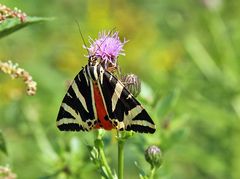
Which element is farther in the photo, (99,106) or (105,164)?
(99,106)

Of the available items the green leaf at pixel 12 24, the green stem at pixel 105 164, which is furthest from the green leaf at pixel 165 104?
the green leaf at pixel 12 24

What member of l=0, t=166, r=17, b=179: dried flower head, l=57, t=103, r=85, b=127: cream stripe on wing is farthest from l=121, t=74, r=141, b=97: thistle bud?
l=0, t=166, r=17, b=179: dried flower head

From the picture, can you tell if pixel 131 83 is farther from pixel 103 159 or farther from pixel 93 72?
pixel 103 159

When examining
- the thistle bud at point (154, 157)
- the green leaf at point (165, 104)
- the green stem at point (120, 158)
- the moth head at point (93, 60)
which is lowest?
the green stem at point (120, 158)

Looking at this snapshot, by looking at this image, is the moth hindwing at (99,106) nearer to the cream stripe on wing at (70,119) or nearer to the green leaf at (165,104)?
the cream stripe on wing at (70,119)

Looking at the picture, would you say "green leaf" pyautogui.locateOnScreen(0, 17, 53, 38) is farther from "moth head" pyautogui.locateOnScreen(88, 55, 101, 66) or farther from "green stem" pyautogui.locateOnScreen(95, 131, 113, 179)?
"green stem" pyautogui.locateOnScreen(95, 131, 113, 179)

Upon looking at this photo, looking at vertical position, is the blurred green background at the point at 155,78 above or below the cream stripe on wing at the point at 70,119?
above

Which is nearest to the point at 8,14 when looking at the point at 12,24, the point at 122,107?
the point at 12,24

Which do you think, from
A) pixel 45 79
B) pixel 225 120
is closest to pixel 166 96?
pixel 225 120
